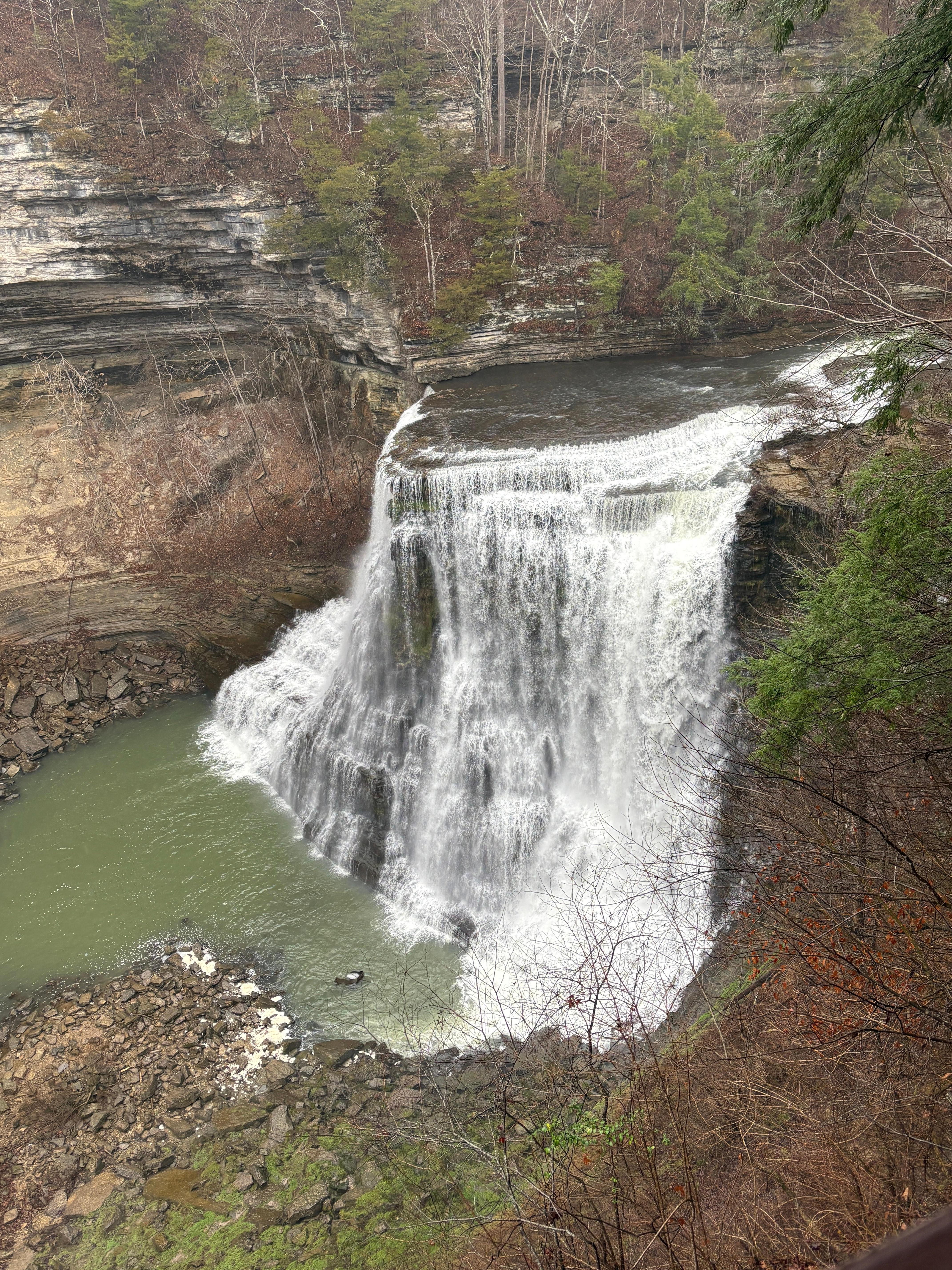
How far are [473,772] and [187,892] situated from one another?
635cm

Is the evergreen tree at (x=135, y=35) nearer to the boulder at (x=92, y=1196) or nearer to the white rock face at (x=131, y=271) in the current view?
the white rock face at (x=131, y=271)

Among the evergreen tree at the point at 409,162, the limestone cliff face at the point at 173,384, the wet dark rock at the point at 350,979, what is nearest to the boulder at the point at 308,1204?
the wet dark rock at the point at 350,979

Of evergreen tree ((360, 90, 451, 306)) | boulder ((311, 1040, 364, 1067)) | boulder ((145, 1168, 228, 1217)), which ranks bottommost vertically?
boulder ((311, 1040, 364, 1067))

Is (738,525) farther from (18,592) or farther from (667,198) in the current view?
(18,592)

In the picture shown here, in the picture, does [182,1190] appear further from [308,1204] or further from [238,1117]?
[308,1204]

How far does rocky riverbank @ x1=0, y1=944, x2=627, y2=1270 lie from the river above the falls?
0.87 meters

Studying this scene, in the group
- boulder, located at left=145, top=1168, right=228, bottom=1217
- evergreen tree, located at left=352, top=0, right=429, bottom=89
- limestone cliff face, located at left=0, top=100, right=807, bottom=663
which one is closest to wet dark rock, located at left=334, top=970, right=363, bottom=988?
boulder, located at left=145, top=1168, right=228, bottom=1217

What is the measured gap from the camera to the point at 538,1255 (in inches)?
199

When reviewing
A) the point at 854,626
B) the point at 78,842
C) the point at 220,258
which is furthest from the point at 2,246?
the point at 854,626

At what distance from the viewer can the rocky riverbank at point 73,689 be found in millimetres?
20375

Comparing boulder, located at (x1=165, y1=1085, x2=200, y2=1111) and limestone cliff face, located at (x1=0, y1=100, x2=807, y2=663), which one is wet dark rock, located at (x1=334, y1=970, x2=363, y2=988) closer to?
boulder, located at (x1=165, y1=1085, x2=200, y2=1111)

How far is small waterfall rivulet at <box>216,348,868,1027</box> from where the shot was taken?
1362cm

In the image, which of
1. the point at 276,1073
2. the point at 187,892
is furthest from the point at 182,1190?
the point at 187,892

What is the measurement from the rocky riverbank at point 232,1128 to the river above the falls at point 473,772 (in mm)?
868
